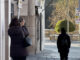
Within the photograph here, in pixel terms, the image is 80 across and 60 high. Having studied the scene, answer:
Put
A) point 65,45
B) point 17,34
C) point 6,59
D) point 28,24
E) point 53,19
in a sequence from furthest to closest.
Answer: point 53,19
point 28,24
point 65,45
point 6,59
point 17,34

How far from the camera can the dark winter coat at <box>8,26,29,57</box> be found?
5234 mm

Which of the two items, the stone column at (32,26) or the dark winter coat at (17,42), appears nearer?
the dark winter coat at (17,42)

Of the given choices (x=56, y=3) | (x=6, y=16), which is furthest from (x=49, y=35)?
(x=6, y=16)

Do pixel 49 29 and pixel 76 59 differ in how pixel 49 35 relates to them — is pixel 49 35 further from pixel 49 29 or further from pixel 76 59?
pixel 76 59

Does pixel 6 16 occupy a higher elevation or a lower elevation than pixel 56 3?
lower

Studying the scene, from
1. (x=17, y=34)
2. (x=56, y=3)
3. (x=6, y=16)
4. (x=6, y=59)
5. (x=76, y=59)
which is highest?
(x=56, y=3)

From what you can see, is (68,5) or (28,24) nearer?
(28,24)

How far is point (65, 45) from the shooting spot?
823 cm

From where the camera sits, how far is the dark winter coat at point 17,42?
523 centimetres

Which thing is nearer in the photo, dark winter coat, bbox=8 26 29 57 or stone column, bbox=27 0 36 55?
dark winter coat, bbox=8 26 29 57

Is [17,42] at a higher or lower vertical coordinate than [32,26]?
lower

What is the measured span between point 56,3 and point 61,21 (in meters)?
2.05

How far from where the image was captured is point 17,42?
527cm

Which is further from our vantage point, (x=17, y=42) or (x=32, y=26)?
(x=32, y=26)
